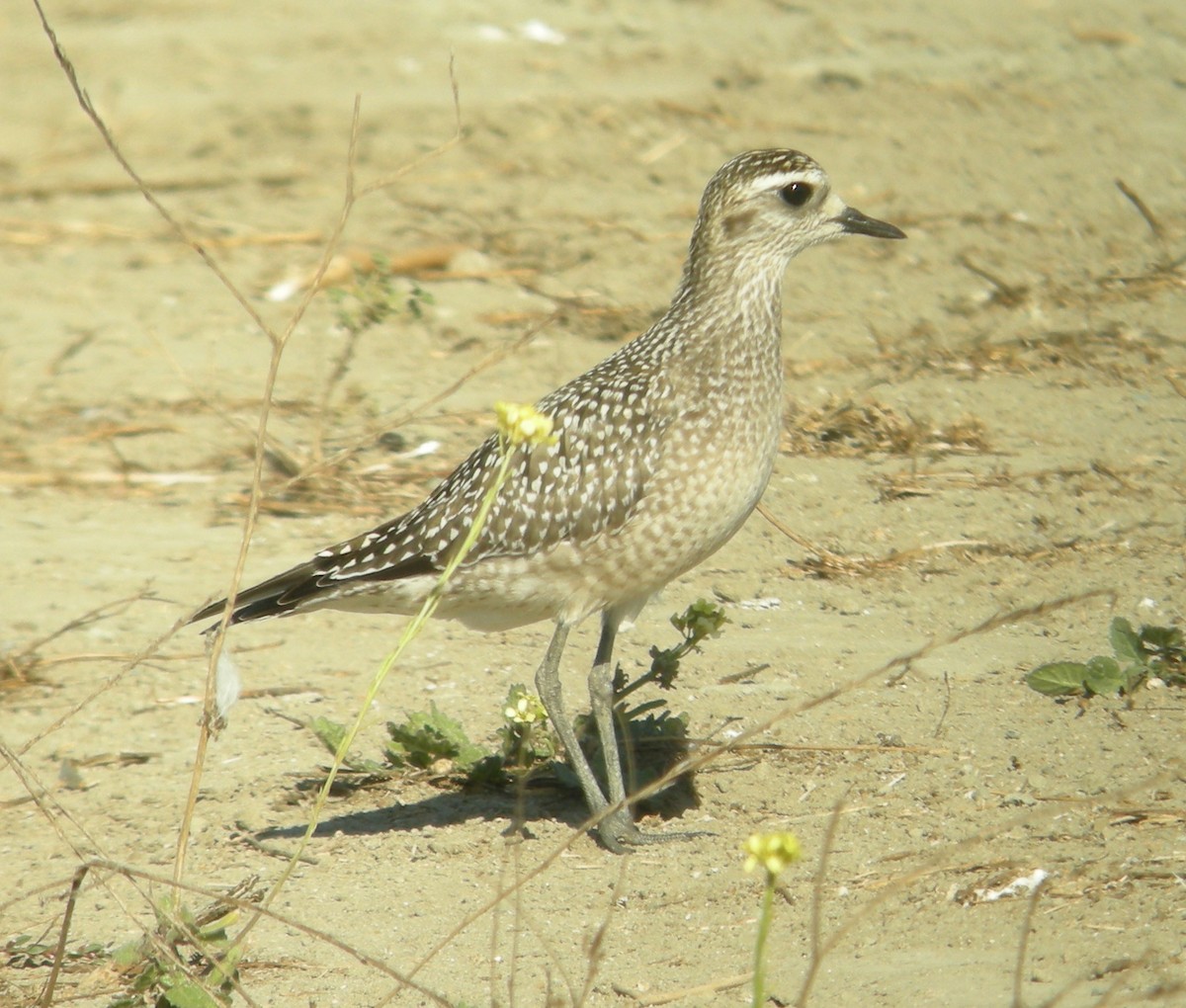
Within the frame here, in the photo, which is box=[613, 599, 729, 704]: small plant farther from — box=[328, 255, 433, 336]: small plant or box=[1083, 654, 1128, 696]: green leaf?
box=[328, 255, 433, 336]: small plant

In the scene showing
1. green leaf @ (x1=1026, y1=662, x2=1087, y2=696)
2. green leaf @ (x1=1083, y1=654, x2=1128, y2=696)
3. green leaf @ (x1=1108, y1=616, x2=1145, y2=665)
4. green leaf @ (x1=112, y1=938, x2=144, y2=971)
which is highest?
green leaf @ (x1=1108, y1=616, x2=1145, y2=665)

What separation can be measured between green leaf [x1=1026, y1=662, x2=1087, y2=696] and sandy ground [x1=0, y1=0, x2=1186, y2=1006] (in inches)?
2.8

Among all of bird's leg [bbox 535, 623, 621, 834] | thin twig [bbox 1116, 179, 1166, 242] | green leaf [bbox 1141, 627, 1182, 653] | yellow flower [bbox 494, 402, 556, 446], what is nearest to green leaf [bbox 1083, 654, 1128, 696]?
green leaf [bbox 1141, 627, 1182, 653]

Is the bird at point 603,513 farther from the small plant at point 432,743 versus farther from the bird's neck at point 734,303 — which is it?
the small plant at point 432,743

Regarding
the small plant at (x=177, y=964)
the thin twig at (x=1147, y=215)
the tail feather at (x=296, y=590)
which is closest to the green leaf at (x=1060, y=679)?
the tail feather at (x=296, y=590)

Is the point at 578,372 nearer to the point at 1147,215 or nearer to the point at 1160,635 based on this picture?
the point at 1147,215

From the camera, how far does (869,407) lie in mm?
7355

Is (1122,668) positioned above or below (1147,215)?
below

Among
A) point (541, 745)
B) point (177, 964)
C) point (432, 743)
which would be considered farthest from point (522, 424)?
point (541, 745)

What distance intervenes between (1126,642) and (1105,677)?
12 cm

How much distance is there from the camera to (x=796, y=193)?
17.5ft

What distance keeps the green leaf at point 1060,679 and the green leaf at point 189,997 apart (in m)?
2.63

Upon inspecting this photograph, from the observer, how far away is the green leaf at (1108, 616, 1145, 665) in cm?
498

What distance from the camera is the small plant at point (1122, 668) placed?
4977 mm
